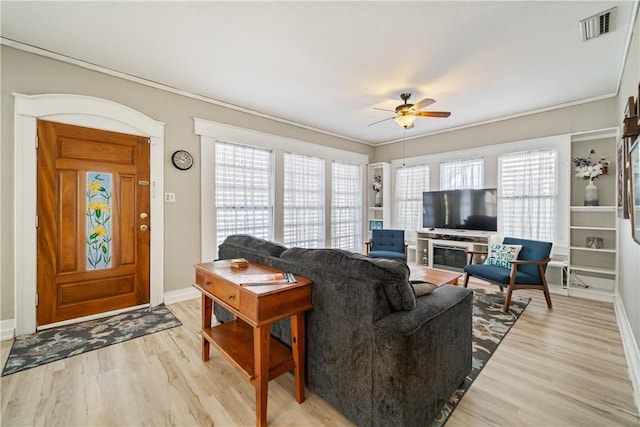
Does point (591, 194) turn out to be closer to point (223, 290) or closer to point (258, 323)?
point (258, 323)

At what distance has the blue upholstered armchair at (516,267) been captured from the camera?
10.5 ft

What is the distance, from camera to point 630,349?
2.14 meters

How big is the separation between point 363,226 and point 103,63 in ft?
16.4

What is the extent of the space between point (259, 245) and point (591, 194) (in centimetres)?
440

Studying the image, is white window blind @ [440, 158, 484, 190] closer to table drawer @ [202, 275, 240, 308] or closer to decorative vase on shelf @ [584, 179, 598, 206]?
decorative vase on shelf @ [584, 179, 598, 206]

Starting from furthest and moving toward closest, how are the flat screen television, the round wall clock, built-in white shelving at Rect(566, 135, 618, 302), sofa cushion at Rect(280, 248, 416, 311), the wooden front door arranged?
the flat screen television → built-in white shelving at Rect(566, 135, 618, 302) → the round wall clock → the wooden front door → sofa cushion at Rect(280, 248, 416, 311)

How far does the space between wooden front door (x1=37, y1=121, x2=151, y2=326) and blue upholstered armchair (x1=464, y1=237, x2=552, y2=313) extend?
4.21 metres

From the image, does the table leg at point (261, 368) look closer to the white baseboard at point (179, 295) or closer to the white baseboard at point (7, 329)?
the white baseboard at point (179, 295)

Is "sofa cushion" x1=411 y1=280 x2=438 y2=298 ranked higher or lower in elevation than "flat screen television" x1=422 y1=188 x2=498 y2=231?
lower

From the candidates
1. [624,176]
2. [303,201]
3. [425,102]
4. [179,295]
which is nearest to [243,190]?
[303,201]

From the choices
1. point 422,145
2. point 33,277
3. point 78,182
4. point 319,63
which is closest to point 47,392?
point 33,277

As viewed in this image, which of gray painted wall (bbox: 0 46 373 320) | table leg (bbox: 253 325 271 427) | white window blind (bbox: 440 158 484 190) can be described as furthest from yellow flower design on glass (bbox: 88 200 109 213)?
white window blind (bbox: 440 158 484 190)

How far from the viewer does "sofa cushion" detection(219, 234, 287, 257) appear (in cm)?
208

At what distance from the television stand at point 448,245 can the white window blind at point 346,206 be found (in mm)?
1358
